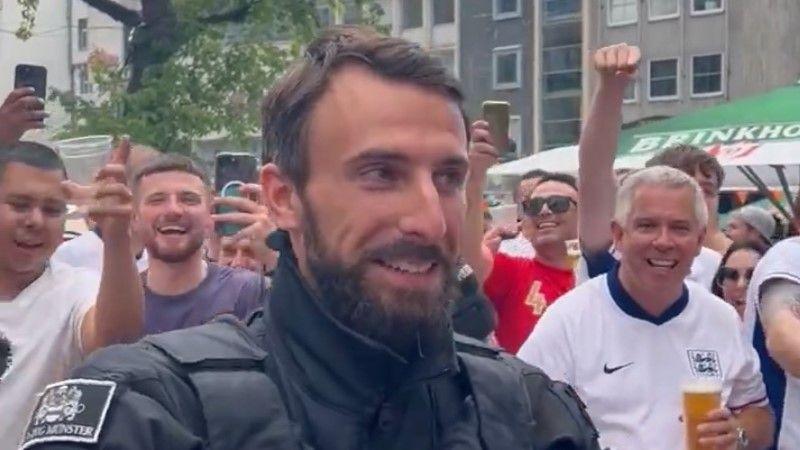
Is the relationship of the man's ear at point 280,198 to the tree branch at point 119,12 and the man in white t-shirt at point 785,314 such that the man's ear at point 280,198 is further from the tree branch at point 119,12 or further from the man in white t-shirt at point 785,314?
the tree branch at point 119,12

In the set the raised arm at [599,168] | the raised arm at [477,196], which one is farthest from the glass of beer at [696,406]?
the raised arm at [477,196]

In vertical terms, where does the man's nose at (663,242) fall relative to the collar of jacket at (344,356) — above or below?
below

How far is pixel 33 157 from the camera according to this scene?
4.30 meters

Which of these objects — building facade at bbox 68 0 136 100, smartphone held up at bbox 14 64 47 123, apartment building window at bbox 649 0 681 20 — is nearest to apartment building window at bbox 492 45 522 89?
apartment building window at bbox 649 0 681 20

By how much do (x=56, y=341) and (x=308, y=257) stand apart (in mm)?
2299

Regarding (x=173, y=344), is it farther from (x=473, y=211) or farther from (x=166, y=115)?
(x=166, y=115)

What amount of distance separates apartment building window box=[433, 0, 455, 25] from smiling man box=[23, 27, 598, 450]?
150 feet

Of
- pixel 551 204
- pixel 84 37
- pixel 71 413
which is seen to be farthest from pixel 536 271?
pixel 84 37

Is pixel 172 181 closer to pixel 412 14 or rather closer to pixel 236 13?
pixel 236 13

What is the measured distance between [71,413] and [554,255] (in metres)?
4.24

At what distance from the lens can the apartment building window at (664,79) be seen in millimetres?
41188

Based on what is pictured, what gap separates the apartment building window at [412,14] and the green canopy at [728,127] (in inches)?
1419

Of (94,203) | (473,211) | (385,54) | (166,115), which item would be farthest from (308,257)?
(166,115)

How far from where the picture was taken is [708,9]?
40719 millimetres
